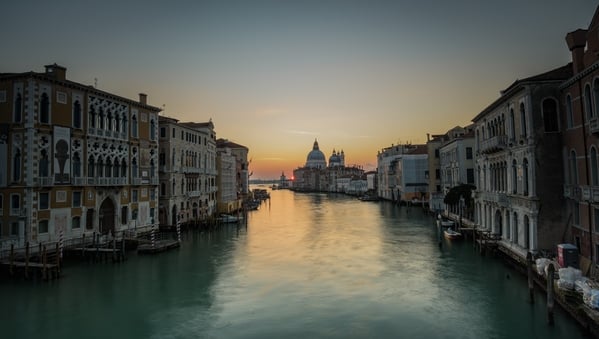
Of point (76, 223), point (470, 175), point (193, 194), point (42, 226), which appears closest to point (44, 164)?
point (42, 226)

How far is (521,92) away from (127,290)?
18.5 metres

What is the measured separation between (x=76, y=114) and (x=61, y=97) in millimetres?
1315

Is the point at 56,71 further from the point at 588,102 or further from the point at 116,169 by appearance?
the point at 588,102

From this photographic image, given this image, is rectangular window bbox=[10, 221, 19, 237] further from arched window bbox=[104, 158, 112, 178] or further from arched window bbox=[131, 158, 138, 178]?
arched window bbox=[131, 158, 138, 178]

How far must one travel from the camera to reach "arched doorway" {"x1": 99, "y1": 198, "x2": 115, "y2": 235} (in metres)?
25.0

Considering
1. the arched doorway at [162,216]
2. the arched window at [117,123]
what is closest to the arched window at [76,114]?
the arched window at [117,123]

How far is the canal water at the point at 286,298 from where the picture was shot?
11938 mm

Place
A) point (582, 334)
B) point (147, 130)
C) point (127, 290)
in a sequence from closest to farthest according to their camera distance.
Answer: point (582, 334), point (127, 290), point (147, 130)

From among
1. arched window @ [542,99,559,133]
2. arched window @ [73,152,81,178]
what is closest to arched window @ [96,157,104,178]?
arched window @ [73,152,81,178]

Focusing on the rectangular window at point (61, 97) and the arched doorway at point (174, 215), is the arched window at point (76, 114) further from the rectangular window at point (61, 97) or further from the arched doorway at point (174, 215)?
the arched doorway at point (174, 215)

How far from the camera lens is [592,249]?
13.7 m

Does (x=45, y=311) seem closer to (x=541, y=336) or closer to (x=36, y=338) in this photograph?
(x=36, y=338)

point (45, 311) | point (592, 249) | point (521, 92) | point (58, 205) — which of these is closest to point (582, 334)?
point (592, 249)

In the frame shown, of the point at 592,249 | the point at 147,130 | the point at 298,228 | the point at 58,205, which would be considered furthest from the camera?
the point at 298,228
